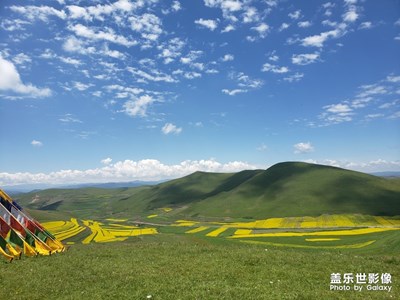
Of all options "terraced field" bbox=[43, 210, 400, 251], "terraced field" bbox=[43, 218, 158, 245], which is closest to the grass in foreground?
"terraced field" bbox=[43, 210, 400, 251]

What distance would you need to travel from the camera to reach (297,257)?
3052 centimetres

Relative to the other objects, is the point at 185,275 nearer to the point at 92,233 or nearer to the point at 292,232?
the point at 292,232

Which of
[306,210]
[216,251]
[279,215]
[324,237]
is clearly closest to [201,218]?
[279,215]

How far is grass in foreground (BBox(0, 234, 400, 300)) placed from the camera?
65.9 feet

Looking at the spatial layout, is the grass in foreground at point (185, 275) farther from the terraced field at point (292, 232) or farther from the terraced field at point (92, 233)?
the terraced field at point (92, 233)

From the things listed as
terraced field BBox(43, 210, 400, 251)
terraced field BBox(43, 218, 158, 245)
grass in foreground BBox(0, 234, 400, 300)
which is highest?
grass in foreground BBox(0, 234, 400, 300)

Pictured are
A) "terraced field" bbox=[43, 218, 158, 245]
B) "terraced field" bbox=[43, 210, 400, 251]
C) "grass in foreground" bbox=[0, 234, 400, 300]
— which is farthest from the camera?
"terraced field" bbox=[43, 218, 158, 245]

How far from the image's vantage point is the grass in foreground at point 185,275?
65.9 ft

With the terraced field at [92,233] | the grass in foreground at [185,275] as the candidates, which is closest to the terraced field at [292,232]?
the terraced field at [92,233]

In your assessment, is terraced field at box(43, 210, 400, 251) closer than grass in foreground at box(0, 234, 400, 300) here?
No

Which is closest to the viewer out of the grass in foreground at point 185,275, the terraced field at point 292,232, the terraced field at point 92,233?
the grass in foreground at point 185,275

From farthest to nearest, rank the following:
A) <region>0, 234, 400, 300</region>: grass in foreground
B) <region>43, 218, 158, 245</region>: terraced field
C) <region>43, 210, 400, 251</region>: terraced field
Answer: <region>43, 218, 158, 245</region>: terraced field, <region>43, 210, 400, 251</region>: terraced field, <region>0, 234, 400, 300</region>: grass in foreground

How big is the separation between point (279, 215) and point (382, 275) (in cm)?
15352

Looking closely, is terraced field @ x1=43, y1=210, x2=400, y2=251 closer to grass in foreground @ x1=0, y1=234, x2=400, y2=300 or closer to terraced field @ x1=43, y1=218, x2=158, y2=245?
terraced field @ x1=43, y1=218, x2=158, y2=245
